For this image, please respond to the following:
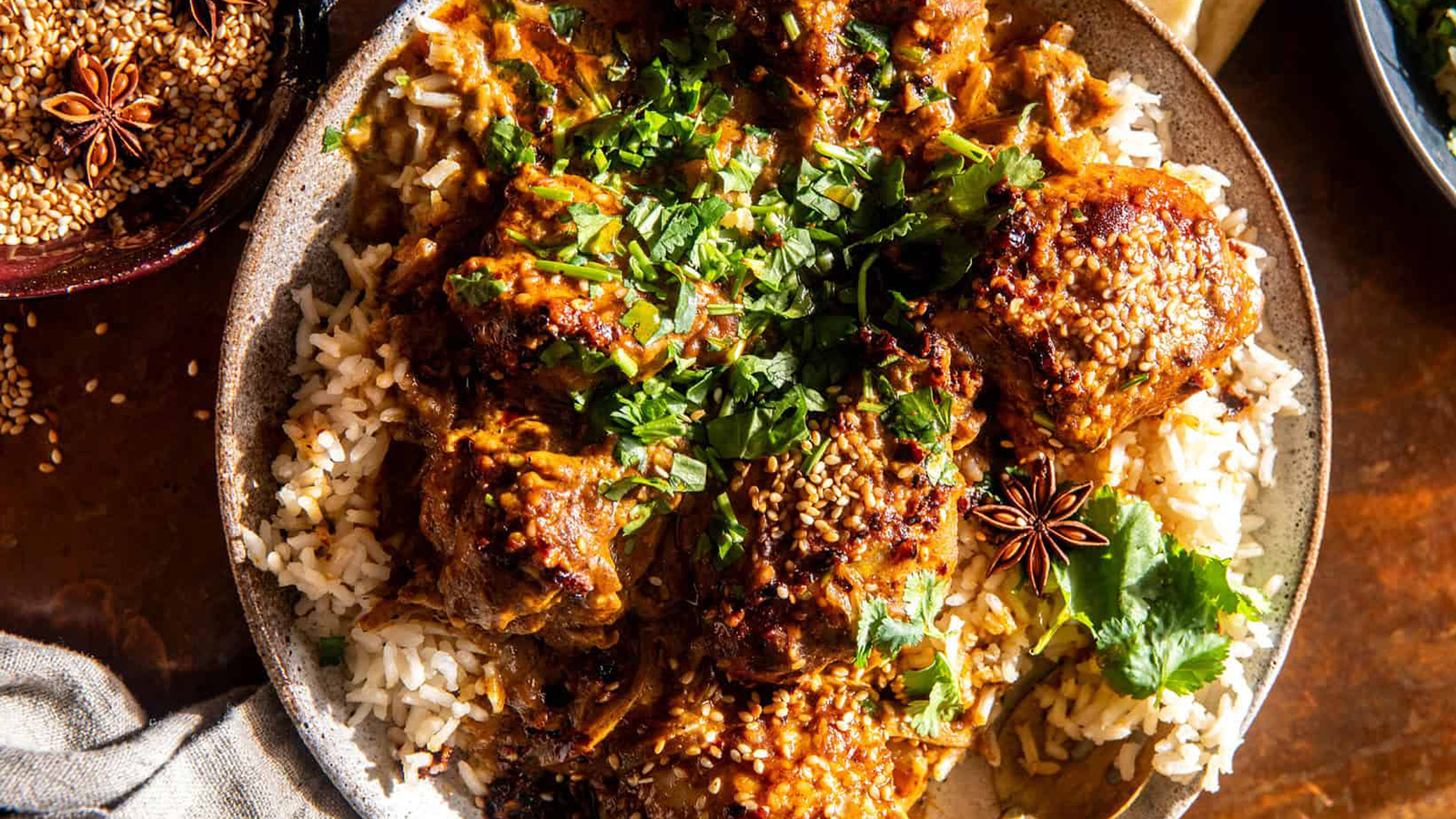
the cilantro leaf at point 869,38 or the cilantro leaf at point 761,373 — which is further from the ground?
the cilantro leaf at point 869,38

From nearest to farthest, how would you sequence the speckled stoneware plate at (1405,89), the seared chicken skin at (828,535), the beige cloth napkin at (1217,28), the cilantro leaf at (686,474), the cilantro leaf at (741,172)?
the seared chicken skin at (828,535) → the cilantro leaf at (686,474) → the cilantro leaf at (741,172) → the speckled stoneware plate at (1405,89) → the beige cloth napkin at (1217,28)

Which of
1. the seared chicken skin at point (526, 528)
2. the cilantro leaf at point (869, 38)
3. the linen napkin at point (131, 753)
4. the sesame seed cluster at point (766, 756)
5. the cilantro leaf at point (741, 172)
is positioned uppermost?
the cilantro leaf at point (869, 38)

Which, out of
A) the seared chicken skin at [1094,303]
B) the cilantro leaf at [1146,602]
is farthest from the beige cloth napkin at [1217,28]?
the cilantro leaf at [1146,602]

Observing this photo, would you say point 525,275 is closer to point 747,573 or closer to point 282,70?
point 747,573

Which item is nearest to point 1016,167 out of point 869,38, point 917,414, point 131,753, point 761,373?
point 869,38

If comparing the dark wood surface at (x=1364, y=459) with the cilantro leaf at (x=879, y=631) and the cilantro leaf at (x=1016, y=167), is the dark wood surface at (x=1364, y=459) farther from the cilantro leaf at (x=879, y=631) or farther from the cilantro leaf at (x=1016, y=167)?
the cilantro leaf at (x=879, y=631)

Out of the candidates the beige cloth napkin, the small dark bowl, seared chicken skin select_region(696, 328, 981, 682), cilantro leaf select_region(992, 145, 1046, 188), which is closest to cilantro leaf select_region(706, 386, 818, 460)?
seared chicken skin select_region(696, 328, 981, 682)
